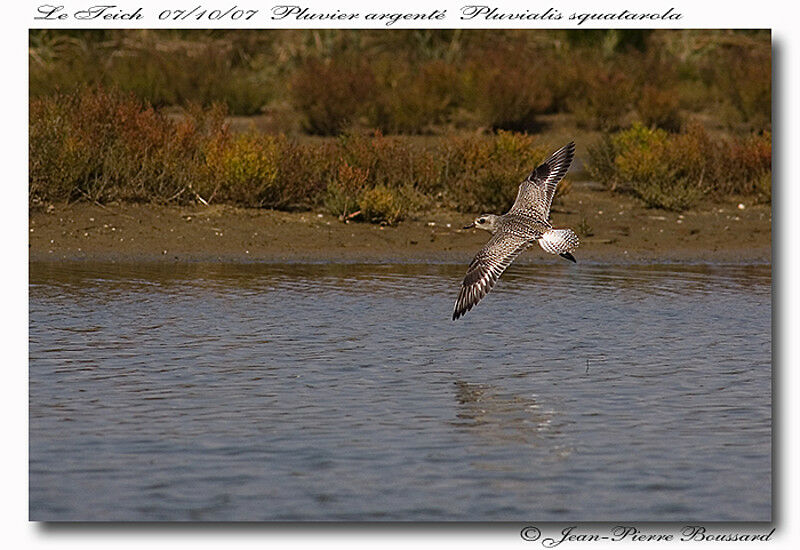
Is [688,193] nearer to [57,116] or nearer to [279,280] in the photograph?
[279,280]

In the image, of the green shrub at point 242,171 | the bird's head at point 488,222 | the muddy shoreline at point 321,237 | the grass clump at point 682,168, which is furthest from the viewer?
the grass clump at point 682,168

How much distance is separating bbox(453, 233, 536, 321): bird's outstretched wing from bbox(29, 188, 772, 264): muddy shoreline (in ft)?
15.3

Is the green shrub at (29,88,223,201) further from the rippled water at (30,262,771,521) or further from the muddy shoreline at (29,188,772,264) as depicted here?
the rippled water at (30,262,771,521)

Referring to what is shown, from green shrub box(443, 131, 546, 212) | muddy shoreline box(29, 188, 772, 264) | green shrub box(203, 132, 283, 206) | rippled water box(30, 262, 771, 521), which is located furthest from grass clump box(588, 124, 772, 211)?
green shrub box(203, 132, 283, 206)

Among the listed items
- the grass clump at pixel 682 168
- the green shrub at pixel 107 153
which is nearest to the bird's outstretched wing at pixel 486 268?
the green shrub at pixel 107 153

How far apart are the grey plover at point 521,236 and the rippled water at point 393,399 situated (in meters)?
0.58

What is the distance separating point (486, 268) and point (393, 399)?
4.60 ft

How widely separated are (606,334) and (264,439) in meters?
3.86

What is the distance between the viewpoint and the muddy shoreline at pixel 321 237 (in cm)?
1435

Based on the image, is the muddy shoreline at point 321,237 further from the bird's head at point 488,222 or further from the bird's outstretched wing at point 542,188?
the bird's head at point 488,222

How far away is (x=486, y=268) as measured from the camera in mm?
9484

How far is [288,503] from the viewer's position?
21.6 feet

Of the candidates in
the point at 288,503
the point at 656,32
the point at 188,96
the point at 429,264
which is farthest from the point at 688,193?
the point at 656,32
